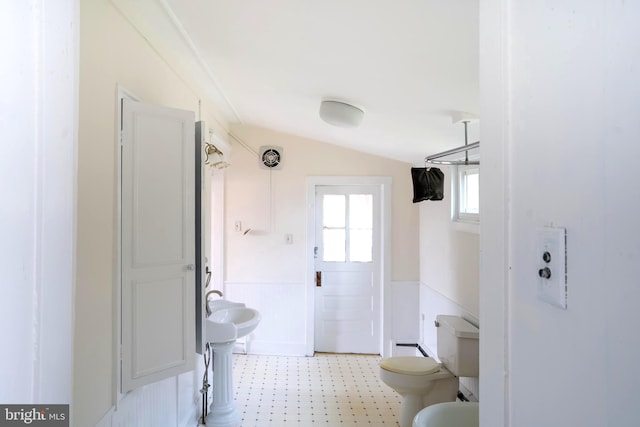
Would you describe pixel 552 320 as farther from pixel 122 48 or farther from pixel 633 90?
pixel 122 48

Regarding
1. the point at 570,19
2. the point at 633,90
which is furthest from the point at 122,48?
the point at 633,90

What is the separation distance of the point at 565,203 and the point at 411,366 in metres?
2.08

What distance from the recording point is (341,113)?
214cm

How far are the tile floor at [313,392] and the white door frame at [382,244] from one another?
1.03 feet

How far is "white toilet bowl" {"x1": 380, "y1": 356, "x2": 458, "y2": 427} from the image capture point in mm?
2225

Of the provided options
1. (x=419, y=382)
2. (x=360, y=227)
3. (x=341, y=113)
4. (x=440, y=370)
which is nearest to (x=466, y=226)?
(x=440, y=370)

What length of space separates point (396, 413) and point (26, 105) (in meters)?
2.90

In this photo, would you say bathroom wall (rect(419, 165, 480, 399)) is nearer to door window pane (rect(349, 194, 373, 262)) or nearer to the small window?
the small window

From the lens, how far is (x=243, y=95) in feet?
8.56

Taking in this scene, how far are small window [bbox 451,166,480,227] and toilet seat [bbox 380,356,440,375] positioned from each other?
1.03 m

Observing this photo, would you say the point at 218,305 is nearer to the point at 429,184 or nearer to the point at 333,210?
the point at 333,210

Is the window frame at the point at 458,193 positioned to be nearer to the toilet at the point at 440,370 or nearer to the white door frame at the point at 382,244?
the toilet at the point at 440,370

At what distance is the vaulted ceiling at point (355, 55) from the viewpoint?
1159 millimetres

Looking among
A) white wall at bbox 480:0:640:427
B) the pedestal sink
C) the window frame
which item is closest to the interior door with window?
the window frame
